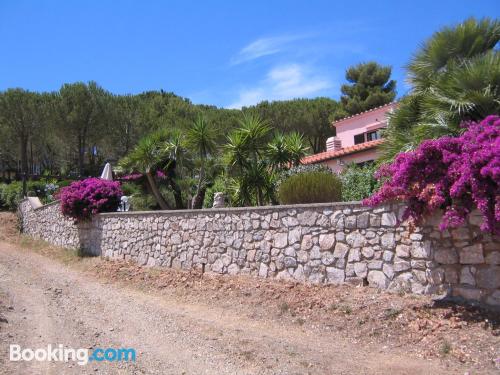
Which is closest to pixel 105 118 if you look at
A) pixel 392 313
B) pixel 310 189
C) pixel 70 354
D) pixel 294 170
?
pixel 294 170

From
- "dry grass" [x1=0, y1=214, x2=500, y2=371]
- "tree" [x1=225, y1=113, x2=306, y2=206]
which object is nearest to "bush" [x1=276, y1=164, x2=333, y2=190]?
"tree" [x1=225, y1=113, x2=306, y2=206]

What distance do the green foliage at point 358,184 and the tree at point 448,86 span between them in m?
3.31

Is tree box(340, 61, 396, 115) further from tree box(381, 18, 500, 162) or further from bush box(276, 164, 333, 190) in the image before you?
tree box(381, 18, 500, 162)

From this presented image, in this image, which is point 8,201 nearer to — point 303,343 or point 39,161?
point 39,161

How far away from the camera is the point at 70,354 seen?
597 cm

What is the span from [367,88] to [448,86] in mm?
30279

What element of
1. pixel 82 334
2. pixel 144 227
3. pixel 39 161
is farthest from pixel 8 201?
pixel 82 334

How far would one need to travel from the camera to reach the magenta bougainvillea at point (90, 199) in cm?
1530

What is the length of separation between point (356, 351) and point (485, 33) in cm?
600

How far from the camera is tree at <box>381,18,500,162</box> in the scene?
23.8 feet

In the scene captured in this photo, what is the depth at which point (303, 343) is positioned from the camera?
20.9 ft

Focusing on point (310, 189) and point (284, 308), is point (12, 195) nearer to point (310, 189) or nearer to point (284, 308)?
point (310, 189)

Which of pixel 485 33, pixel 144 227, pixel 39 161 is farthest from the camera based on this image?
pixel 39 161

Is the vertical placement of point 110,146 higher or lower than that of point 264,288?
higher
